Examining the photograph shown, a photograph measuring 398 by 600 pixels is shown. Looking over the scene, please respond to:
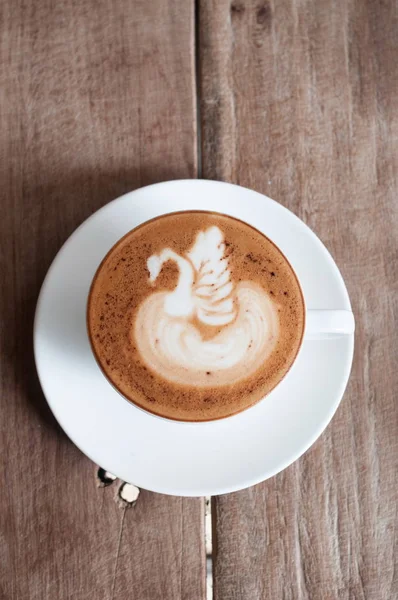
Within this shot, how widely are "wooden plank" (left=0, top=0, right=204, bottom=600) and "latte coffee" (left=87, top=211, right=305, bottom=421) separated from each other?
0.24 meters

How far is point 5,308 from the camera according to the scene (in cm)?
105

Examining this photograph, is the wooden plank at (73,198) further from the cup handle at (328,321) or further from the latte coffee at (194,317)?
the cup handle at (328,321)

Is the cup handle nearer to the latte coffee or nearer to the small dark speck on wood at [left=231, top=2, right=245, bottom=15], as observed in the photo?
the latte coffee

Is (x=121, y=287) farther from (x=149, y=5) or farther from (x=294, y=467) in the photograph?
(x=149, y=5)

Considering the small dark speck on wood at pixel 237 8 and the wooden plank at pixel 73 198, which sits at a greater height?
the small dark speck on wood at pixel 237 8

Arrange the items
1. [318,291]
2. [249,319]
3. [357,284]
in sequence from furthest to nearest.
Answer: [357,284] < [318,291] < [249,319]

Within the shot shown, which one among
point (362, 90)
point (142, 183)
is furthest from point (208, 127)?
point (362, 90)

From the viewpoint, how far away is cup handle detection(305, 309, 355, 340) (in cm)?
91

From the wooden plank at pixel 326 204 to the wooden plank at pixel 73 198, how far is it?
7 centimetres

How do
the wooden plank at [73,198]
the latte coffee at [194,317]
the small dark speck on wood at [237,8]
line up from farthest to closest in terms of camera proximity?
1. the small dark speck on wood at [237,8]
2. the wooden plank at [73,198]
3. the latte coffee at [194,317]

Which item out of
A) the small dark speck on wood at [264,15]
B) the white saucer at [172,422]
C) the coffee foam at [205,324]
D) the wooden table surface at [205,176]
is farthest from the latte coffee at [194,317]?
the small dark speck on wood at [264,15]

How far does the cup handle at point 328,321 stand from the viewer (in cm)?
91

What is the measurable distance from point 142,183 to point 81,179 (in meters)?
0.11

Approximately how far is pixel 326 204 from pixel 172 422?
1.63 feet
